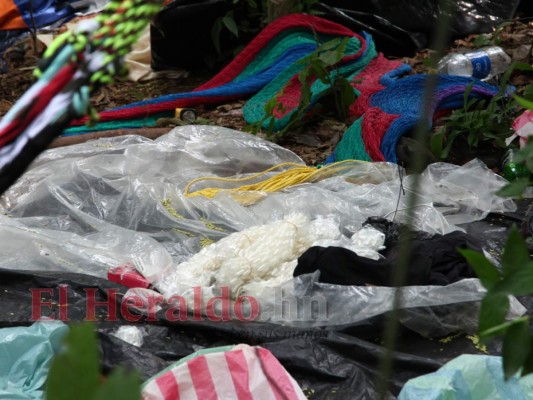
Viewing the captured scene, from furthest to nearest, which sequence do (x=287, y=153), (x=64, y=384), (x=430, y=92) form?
(x=287, y=153), (x=430, y=92), (x=64, y=384)

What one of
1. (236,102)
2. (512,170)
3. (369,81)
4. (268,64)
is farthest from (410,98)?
(236,102)

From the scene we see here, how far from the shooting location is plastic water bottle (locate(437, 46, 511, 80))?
3.72 metres

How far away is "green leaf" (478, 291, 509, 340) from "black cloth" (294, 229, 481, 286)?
1.41m

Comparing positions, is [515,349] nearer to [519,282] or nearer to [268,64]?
[519,282]

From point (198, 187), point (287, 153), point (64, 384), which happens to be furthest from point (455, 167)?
point (64, 384)

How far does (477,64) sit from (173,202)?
1706mm

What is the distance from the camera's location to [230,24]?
425 centimetres

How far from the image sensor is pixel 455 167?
298cm

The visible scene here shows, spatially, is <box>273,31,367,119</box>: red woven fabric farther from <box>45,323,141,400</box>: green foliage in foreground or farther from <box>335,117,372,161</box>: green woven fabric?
<box>45,323,141,400</box>: green foliage in foreground

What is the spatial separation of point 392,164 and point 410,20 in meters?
→ 1.74

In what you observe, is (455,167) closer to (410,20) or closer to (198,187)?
(198,187)

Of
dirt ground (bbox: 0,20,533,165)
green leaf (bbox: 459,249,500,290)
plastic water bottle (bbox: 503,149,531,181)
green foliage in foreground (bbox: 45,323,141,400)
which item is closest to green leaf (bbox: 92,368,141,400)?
green foliage in foreground (bbox: 45,323,141,400)

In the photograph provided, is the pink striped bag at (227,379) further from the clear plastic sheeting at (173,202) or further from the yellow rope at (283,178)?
the yellow rope at (283,178)

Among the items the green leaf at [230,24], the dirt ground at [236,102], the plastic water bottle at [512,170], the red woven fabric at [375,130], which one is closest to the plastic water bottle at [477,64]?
the dirt ground at [236,102]
